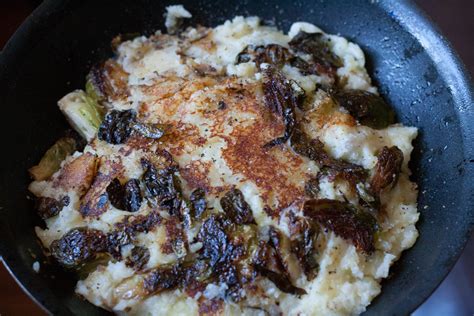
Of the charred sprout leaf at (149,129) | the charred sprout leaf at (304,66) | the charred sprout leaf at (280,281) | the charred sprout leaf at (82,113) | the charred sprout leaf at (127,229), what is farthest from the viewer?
the charred sprout leaf at (304,66)

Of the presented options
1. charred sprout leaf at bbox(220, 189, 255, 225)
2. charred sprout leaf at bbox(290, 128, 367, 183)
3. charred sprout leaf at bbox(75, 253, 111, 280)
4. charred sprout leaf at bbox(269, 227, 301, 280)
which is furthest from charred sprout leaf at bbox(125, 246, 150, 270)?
charred sprout leaf at bbox(290, 128, 367, 183)

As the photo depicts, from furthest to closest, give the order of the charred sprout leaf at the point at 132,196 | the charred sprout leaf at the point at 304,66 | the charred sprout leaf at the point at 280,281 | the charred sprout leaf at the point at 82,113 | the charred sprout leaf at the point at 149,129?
the charred sprout leaf at the point at 304,66, the charred sprout leaf at the point at 82,113, the charred sprout leaf at the point at 149,129, the charred sprout leaf at the point at 132,196, the charred sprout leaf at the point at 280,281

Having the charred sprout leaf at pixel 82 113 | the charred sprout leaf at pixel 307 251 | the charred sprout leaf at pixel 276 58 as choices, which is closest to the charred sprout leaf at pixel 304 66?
the charred sprout leaf at pixel 276 58

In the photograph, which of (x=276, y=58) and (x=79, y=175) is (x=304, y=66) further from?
(x=79, y=175)

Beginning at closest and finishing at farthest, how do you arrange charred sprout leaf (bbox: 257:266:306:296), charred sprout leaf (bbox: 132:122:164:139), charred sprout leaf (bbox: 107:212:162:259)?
charred sprout leaf (bbox: 257:266:306:296), charred sprout leaf (bbox: 107:212:162:259), charred sprout leaf (bbox: 132:122:164:139)

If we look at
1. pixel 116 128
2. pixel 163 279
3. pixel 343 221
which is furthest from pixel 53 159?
pixel 343 221

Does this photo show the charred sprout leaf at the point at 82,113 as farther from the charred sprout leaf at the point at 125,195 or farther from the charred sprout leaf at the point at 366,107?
the charred sprout leaf at the point at 366,107

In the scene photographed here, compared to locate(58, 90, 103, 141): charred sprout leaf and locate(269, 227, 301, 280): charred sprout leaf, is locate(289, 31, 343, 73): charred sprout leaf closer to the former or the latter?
locate(269, 227, 301, 280): charred sprout leaf
